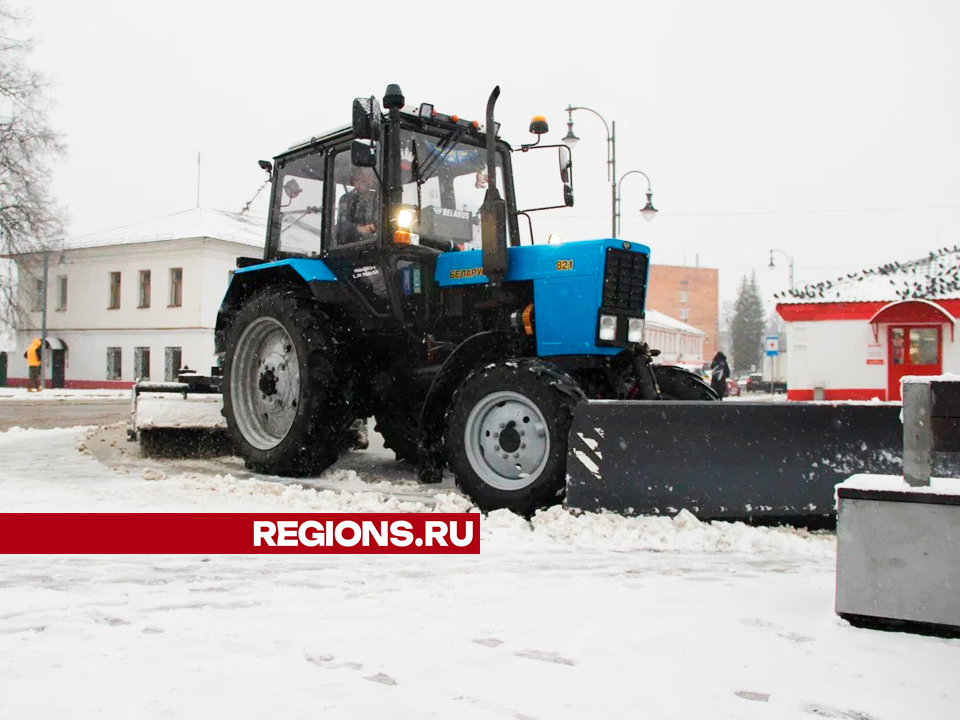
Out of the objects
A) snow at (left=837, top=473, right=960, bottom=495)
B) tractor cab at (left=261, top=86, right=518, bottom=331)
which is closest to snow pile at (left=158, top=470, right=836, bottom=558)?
snow at (left=837, top=473, right=960, bottom=495)

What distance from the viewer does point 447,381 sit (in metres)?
6.21

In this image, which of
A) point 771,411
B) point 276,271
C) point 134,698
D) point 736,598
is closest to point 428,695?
point 134,698

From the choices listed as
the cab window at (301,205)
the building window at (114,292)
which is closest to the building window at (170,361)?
the building window at (114,292)

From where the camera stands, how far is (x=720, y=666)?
290 cm

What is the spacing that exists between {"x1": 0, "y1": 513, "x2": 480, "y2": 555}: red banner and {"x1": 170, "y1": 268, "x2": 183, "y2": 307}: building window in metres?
32.1

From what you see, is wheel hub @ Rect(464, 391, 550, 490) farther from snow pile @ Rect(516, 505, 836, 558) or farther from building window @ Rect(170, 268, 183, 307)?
building window @ Rect(170, 268, 183, 307)

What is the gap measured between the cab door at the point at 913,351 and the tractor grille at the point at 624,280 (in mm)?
19897

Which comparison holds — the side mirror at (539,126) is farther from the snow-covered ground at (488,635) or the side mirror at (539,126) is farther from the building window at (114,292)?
the building window at (114,292)

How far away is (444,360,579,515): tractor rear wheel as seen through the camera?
530cm

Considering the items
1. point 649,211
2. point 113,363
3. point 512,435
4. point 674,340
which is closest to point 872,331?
point 649,211

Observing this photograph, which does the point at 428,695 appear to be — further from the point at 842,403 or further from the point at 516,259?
the point at 516,259

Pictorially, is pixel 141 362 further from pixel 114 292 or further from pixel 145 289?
pixel 114 292

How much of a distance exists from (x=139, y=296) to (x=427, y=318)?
33034 millimetres

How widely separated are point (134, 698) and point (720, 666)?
1.77 meters
